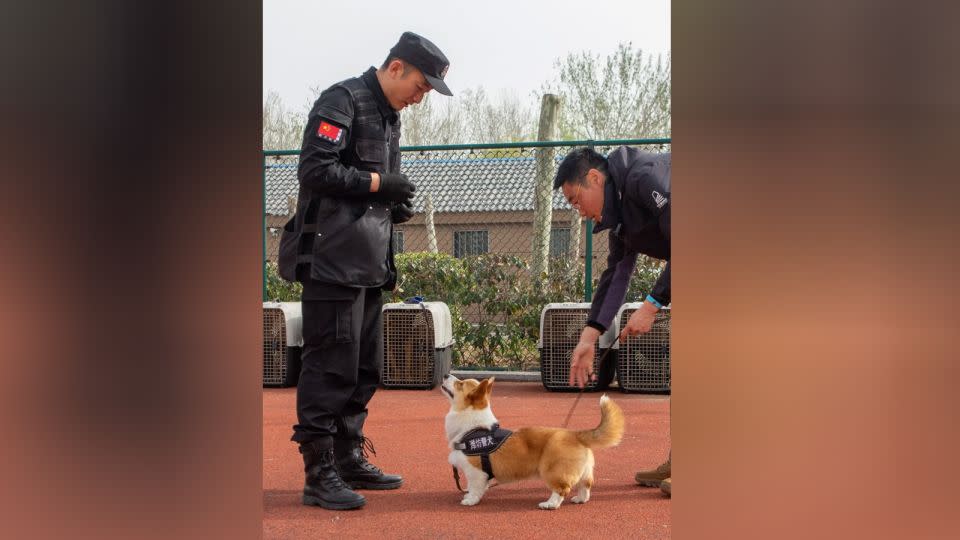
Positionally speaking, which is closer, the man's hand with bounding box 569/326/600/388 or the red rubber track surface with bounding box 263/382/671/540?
the red rubber track surface with bounding box 263/382/671/540

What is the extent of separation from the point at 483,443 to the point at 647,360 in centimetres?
380

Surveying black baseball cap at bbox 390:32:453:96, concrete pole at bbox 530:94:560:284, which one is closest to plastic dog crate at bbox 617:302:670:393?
concrete pole at bbox 530:94:560:284

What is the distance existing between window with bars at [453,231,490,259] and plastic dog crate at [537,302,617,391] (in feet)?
6.04

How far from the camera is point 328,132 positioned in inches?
144

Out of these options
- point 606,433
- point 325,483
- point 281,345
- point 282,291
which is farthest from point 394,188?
point 282,291

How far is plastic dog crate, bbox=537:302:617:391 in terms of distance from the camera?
772 centimetres

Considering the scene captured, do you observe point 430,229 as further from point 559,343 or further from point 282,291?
point 559,343

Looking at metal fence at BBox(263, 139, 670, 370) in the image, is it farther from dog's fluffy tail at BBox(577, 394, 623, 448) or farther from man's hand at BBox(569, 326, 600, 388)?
dog's fluffy tail at BBox(577, 394, 623, 448)
